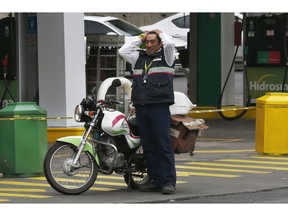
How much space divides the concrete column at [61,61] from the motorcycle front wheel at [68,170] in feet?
16.0

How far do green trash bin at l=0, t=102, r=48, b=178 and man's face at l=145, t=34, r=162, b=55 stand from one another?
7.25 feet

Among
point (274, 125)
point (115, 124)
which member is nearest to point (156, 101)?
point (115, 124)

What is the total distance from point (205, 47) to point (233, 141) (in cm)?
420

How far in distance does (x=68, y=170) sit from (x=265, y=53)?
10.6 m

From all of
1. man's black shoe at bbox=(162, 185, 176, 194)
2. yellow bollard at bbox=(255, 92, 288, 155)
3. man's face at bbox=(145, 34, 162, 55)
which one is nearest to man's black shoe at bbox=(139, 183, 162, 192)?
man's black shoe at bbox=(162, 185, 176, 194)

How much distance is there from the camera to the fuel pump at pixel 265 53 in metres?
21.5

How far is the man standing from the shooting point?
463 inches

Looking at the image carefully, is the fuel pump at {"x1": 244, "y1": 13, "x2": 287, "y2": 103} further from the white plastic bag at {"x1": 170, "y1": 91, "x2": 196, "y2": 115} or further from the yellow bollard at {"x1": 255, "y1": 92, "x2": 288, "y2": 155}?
the white plastic bag at {"x1": 170, "y1": 91, "x2": 196, "y2": 115}

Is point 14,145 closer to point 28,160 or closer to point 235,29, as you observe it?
point 28,160

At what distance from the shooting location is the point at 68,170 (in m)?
11.9

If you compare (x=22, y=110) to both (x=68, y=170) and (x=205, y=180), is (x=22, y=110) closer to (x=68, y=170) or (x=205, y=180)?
(x=68, y=170)

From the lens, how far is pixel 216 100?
867 inches

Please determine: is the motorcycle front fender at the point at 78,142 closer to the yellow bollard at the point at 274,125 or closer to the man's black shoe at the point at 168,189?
the man's black shoe at the point at 168,189

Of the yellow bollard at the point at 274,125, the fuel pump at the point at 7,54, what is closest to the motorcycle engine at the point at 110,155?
the yellow bollard at the point at 274,125
